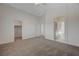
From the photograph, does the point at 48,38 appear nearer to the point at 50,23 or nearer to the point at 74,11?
the point at 50,23

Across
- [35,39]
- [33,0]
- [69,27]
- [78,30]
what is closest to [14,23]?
[35,39]

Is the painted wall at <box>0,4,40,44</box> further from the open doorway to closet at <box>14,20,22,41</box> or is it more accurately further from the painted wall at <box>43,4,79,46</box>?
the painted wall at <box>43,4,79,46</box>

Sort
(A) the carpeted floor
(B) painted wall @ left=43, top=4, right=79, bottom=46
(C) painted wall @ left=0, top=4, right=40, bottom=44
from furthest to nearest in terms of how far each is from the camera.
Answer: (C) painted wall @ left=0, top=4, right=40, bottom=44 < (B) painted wall @ left=43, top=4, right=79, bottom=46 < (A) the carpeted floor

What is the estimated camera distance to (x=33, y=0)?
116cm

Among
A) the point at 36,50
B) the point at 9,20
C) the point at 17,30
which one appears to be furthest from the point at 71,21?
the point at 9,20

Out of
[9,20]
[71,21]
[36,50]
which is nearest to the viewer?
[36,50]

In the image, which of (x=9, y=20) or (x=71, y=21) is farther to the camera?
(x=9, y=20)

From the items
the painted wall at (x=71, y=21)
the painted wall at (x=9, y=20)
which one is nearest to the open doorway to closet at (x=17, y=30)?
the painted wall at (x=9, y=20)

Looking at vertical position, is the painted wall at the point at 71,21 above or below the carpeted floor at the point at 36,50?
above

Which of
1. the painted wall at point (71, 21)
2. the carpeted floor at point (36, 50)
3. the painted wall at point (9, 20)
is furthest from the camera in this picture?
the painted wall at point (9, 20)

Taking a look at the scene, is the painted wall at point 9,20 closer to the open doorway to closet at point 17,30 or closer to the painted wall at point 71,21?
the open doorway to closet at point 17,30

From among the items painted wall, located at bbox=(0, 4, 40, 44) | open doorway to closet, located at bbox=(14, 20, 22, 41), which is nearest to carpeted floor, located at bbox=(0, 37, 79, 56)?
open doorway to closet, located at bbox=(14, 20, 22, 41)

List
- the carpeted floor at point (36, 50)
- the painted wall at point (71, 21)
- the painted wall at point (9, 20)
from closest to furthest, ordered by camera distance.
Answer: the carpeted floor at point (36, 50) → the painted wall at point (71, 21) → the painted wall at point (9, 20)

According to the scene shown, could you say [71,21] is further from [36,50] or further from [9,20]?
[9,20]
